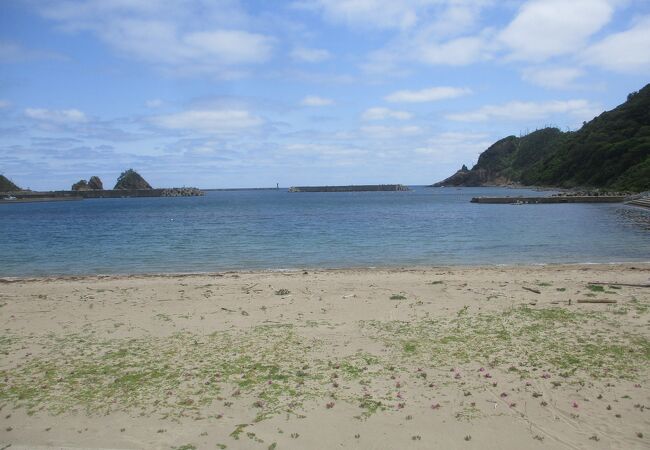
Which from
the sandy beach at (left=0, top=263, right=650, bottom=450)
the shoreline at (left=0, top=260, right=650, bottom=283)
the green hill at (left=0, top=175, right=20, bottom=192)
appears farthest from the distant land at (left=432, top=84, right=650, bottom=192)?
the green hill at (left=0, top=175, right=20, bottom=192)

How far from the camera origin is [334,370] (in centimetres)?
789

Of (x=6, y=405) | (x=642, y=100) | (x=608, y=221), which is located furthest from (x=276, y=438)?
(x=642, y=100)

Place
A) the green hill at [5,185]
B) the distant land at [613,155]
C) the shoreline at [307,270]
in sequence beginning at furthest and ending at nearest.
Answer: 1. the green hill at [5,185]
2. the distant land at [613,155]
3. the shoreline at [307,270]

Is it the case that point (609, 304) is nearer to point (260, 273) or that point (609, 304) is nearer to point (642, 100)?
point (260, 273)

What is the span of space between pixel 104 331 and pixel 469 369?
25.4 feet

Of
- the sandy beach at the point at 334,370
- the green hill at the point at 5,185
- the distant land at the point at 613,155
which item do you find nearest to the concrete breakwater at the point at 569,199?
the distant land at the point at 613,155

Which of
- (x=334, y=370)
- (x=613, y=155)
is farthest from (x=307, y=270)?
(x=613, y=155)

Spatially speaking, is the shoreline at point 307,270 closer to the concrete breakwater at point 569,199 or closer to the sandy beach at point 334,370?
the sandy beach at point 334,370

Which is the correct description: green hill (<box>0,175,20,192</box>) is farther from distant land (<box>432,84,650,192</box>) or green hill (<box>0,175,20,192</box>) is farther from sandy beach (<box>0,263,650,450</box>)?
sandy beach (<box>0,263,650,450</box>)

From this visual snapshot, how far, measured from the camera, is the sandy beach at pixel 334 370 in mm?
6023

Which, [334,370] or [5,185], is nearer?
[334,370]

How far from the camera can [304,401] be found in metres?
6.80

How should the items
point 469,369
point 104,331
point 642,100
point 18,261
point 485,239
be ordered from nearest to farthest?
point 469,369, point 104,331, point 18,261, point 485,239, point 642,100

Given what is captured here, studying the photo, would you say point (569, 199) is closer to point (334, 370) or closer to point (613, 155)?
point (613, 155)
